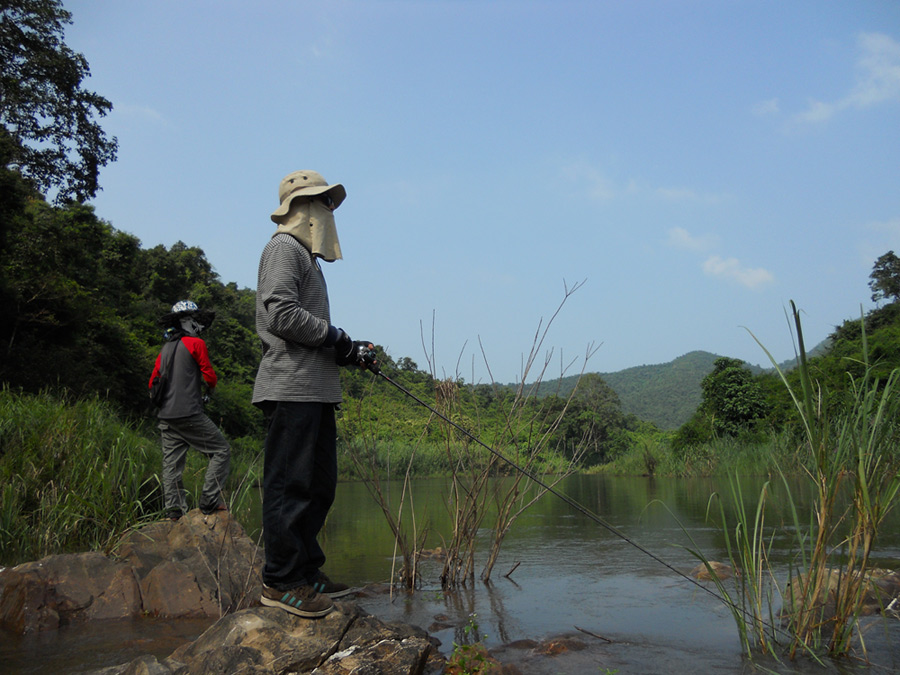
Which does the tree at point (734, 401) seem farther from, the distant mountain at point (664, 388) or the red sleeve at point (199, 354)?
the distant mountain at point (664, 388)

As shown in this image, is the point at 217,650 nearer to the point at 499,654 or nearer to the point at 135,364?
the point at 499,654

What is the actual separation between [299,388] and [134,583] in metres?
2.00

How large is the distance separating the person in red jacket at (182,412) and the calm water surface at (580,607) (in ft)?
3.64

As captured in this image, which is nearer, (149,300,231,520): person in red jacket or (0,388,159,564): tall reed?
(0,388,159,564): tall reed

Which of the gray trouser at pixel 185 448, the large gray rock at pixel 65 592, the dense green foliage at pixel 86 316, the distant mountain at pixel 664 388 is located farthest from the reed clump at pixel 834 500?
the distant mountain at pixel 664 388

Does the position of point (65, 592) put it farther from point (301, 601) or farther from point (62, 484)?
point (301, 601)

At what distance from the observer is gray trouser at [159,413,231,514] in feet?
15.1

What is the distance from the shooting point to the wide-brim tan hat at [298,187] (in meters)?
2.79

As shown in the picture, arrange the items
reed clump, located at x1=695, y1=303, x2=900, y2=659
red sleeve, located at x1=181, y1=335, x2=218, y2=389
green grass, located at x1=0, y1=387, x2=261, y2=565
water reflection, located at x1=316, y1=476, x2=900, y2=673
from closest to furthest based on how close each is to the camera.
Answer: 1. reed clump, located at x1=695, y1=303, x2=900, y2=659
2. water reflection, located at x1=316, y1=476, x2=900, y2=673
3. green grass, located at x1=0, y1=387, x2=261, y2=565
4. red sleeve, located at x1=181, y1=335, x2=218, y2=389

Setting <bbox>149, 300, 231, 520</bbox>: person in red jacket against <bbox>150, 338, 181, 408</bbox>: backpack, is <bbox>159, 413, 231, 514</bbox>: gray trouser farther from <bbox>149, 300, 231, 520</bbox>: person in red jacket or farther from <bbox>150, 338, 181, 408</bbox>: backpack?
<bbox>150, 338, 181, 408</bbox>: backpack

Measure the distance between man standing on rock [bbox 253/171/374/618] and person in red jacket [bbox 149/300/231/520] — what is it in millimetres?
2166

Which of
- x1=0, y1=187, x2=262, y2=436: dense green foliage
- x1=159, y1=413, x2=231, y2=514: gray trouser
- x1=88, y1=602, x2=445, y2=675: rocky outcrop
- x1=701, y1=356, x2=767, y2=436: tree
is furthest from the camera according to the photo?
x1=701, y1=356, x2=767, y2=436: tree

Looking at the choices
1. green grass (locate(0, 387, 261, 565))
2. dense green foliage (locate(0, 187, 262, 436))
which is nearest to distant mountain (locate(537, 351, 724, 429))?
dense green foliage (locate(0, 187, 262, 436))

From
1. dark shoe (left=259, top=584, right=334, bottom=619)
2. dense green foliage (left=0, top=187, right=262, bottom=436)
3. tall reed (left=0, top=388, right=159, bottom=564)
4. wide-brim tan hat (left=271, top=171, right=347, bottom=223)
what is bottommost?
dark shoe (left=259, top=584, right=334, bottom=619)
